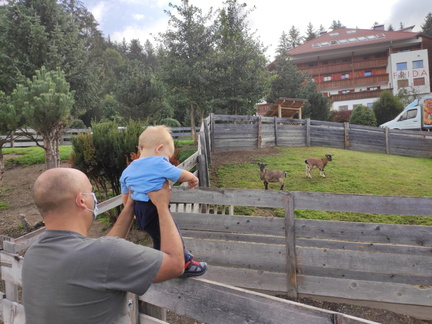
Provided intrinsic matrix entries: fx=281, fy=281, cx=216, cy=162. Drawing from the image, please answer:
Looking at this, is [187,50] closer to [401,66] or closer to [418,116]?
[418,116]

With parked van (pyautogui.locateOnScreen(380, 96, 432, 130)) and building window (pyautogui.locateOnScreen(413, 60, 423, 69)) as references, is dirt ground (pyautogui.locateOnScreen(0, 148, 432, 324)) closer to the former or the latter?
parked van (pyautogui.locateOnScreen(380, 96, 432, 130))

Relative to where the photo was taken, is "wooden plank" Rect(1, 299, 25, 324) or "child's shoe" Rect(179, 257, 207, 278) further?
"wooden plank" Rect(1, 299, 25, 324)

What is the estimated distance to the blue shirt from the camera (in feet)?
5.43

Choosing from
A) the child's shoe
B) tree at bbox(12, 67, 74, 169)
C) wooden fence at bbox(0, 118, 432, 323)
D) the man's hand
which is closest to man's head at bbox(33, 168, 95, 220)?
the man's hand

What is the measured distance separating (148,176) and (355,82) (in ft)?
146

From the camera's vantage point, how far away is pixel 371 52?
41281 millimetres

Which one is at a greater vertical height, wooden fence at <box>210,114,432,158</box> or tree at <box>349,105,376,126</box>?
tree at <box>349,105,376,126</box>

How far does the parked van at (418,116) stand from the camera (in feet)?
67.8

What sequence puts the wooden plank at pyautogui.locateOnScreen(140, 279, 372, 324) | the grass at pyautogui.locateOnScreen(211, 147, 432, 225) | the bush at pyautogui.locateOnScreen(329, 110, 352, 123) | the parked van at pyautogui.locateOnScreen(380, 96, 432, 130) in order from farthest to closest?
the bush at pyautogui.locateOnScreen(329, 110, 352, 123) < the parked van at pyautogui.locateOnScreen(380, 96, 432, 130) < the grass at pyautogui.locateOnScreen(211, 147, 432, 225) < the wooden plank at pyautogui.locateOnScreen(140, 279, 372, 324)

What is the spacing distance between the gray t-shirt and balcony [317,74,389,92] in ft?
145

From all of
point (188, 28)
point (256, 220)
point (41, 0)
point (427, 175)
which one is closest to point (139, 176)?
point (256, 220)

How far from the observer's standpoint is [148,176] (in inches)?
65.8

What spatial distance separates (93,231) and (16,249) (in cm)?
441

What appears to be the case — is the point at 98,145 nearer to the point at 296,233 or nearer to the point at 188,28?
the point at 296,233
